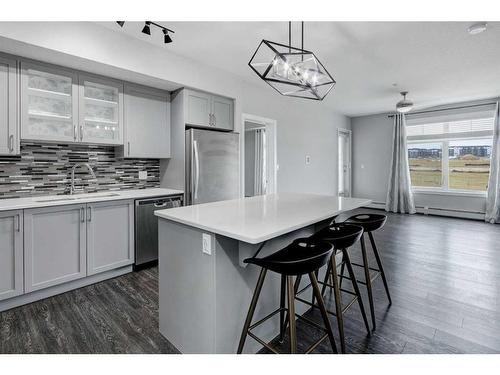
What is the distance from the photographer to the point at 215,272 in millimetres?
1517

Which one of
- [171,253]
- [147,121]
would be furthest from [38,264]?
[147,121]

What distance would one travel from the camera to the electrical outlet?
153cm

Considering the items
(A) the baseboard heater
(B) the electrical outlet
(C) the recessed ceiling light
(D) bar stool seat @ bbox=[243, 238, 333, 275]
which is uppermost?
(C) the recessed ceiling light

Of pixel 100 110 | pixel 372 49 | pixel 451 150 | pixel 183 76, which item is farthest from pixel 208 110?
pixel 451 150

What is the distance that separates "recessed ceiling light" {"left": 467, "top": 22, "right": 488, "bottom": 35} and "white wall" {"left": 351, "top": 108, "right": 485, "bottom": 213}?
173 inches

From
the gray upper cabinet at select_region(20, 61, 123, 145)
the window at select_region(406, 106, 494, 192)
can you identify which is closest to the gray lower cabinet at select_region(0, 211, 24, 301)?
the gray upper cabinet at select_region(20, 61, 123, 145)

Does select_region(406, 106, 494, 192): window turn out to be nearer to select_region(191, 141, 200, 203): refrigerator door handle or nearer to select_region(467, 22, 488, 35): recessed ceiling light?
select_region(467, 22, 488, 35): recessed ceiling light

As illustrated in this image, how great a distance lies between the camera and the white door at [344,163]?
7387 millimetres

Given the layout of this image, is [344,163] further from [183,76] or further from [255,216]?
[255,216]

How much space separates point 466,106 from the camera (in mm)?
5930

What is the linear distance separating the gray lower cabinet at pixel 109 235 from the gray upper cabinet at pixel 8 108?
846 mm

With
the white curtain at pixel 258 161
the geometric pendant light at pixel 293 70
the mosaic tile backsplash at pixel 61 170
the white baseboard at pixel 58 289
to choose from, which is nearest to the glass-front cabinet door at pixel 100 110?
the mosaic tile backsplash at pixel 61 170

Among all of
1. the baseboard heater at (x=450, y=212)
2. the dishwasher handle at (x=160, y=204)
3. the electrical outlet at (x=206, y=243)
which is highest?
the dishwasher handle at (x=160, y=204)

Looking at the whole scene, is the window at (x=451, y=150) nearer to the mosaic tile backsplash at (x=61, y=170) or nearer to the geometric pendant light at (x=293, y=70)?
the geometric pendant light at (x=293, y=70)
